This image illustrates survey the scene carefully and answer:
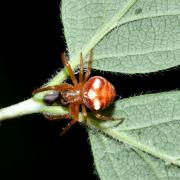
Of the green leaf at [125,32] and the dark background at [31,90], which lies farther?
the dark background at [31,90]

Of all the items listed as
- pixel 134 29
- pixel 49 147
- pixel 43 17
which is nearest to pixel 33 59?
pixel 43 17

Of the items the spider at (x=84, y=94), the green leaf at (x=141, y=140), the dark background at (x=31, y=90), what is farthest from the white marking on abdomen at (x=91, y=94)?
the dark background at (x=31, y=90)

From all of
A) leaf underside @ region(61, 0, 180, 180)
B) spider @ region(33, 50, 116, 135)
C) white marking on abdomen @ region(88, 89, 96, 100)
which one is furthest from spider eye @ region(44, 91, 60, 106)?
white marking on abdomen @ region(88, 89, 96, 100)

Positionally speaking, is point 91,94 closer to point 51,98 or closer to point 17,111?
point 51,98

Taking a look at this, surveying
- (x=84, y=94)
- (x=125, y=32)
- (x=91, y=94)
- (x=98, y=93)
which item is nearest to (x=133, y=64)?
(x=125, y=32)

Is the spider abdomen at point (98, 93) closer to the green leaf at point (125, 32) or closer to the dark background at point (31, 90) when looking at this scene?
the green leaf at point (125, 32)

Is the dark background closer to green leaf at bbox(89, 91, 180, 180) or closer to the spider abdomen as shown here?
the spider abdomen
